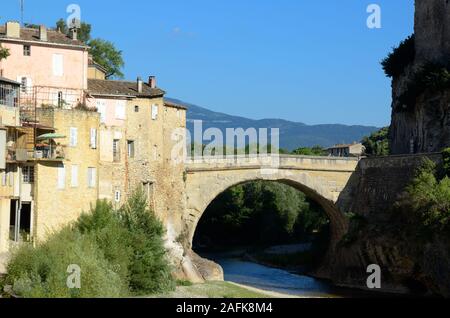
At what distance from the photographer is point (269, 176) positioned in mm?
63688

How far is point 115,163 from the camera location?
4997 cm

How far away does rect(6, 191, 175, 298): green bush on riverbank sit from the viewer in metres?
36.3

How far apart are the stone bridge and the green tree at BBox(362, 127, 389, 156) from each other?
36.7 metres

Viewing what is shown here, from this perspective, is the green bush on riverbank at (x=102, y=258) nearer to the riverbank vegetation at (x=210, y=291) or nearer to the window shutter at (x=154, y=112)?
the riverbank vegetation at (x=210, y=291)

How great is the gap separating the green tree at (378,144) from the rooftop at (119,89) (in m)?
54.3

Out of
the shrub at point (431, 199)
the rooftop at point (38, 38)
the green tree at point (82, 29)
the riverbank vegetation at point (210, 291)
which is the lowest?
the riverbank vegetation at point (210, 291)

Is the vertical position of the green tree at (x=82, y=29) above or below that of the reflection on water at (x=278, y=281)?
above

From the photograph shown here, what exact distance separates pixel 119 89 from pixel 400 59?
28.1 metres

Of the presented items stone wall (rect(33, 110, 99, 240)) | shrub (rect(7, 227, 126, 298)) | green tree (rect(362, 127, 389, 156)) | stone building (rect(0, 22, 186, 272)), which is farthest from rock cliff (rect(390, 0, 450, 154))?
green tree (rect(362, 127, 389, 156))

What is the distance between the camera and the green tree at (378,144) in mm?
108456

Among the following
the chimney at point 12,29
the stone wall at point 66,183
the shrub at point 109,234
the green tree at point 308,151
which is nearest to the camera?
the shrub at point 109,234

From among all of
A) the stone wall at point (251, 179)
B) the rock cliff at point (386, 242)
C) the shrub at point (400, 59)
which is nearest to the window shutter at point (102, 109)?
the stone wall at point (251, 179)
